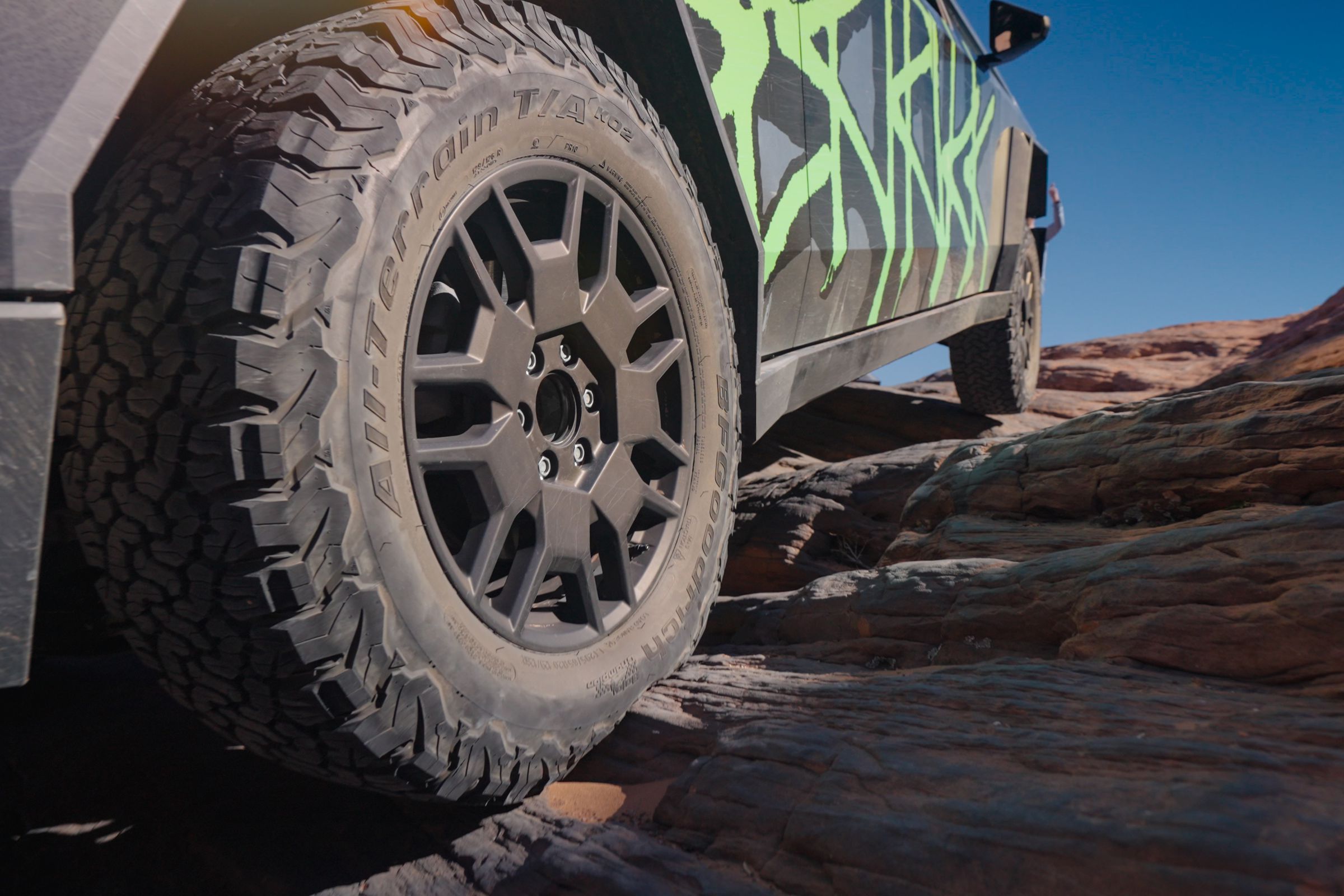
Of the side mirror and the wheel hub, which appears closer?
the wheel hub

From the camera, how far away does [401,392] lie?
1369 millimetres

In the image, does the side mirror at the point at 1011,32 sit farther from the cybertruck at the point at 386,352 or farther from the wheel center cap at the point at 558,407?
the wheel center cap at the point at 558,407

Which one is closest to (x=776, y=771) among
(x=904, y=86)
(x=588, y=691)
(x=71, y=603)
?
(x=588, y=691)

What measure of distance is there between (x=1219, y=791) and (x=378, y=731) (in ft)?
3.98

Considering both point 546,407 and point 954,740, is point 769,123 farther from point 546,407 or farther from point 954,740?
point 954,740

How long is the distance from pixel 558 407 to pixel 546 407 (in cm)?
3

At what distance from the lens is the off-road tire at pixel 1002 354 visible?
20.9 feet

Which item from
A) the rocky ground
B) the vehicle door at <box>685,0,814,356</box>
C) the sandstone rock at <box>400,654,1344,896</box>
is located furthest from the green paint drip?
the sandstone rock at <box>400,654,1344,896</box>

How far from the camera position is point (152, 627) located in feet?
4.15

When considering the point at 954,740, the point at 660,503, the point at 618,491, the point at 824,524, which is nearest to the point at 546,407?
the point at 618,491

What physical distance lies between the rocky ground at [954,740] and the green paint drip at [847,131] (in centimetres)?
114

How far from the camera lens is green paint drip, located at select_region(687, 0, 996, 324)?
7.72 ft

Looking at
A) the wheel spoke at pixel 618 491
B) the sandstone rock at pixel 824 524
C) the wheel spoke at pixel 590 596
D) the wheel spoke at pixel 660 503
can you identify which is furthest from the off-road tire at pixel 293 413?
the sandstone rock at pixel 824 524

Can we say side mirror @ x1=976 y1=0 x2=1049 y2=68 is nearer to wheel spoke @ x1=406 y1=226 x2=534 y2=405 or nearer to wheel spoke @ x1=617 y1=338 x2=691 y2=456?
wheel spoke @ x1=617 y1=338 x2=691 y2=456
